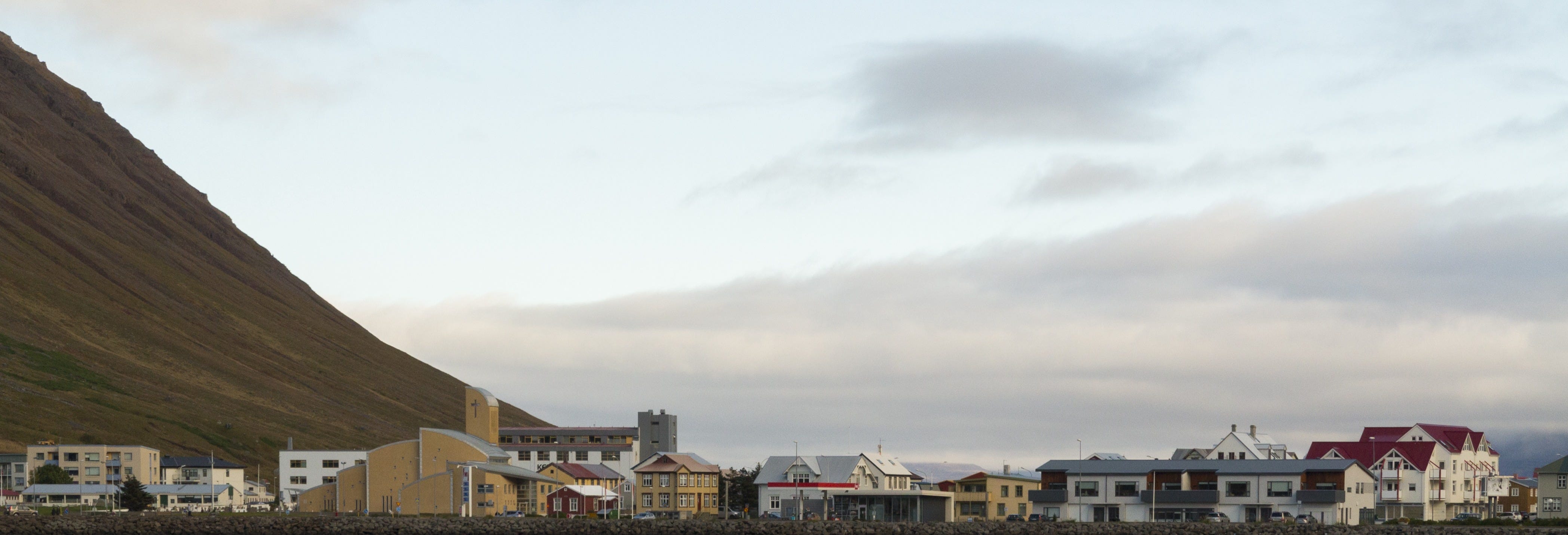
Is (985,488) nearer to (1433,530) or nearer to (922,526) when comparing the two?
(922,526)

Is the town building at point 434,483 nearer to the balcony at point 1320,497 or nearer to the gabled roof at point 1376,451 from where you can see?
the balcony at point 1320,497

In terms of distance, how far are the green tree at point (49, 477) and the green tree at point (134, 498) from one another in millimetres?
34888

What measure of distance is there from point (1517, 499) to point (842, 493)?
7875 centimetres

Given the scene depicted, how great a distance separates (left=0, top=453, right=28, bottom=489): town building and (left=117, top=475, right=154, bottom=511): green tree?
4649 cm

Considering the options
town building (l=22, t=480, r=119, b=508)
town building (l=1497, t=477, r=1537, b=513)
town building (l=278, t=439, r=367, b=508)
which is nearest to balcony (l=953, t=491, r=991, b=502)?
town building (l=1497, t=477, r=1537, b=513)

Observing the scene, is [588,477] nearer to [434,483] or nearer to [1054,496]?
[434,483]

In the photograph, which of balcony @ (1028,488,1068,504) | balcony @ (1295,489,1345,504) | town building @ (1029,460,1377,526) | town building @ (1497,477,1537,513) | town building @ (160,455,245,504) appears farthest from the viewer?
town building @ (160,455,245,504)

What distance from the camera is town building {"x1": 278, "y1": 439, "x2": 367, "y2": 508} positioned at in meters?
181

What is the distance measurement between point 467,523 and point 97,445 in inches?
4291

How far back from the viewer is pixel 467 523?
4321 inches

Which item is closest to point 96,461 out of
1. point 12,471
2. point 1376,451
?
point 12,471

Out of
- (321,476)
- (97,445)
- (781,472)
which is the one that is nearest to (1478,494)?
(781,472)

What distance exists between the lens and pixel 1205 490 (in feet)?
390

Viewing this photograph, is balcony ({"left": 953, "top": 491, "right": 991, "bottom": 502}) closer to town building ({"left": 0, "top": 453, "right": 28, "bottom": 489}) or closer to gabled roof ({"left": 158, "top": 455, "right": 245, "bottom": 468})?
gabled roof ({"left": 158, "top": 455, "right": 245, "bottom": 468})
